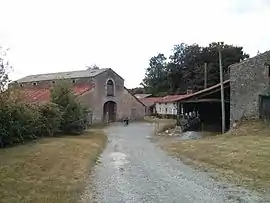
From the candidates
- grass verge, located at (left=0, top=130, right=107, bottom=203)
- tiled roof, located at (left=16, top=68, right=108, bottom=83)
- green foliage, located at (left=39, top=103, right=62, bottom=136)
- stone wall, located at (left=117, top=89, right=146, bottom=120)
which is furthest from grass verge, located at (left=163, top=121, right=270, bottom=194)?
stone wall, located at (left=117, top=89, right=146, bottom=120)

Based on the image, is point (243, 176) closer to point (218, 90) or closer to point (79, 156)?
point (79, 156)

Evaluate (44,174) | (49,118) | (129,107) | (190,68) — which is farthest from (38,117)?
(190,68)

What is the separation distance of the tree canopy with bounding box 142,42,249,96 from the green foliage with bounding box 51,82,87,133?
131 ft

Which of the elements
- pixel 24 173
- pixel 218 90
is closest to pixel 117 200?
pixel 24 173

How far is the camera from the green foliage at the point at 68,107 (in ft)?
122

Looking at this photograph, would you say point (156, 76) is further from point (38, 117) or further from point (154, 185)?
point (154, 185)

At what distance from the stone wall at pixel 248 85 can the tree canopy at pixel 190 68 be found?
117 feet

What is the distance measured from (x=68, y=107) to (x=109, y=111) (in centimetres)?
2547

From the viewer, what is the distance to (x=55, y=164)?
57.0ft

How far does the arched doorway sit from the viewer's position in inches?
2406

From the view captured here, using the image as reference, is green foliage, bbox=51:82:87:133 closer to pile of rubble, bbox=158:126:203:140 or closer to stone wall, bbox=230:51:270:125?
pile of rubble, bbox=158:126:203:140

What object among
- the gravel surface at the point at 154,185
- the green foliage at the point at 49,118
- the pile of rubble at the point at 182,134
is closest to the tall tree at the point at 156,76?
the pile of rubble at the point at 182,134

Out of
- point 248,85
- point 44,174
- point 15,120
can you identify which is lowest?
point 44,174

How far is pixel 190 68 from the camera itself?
90062 mm
